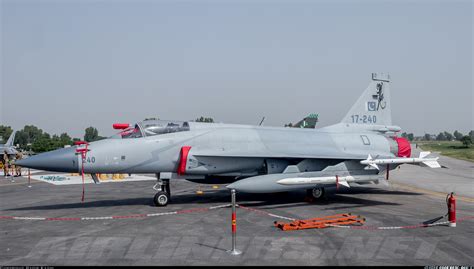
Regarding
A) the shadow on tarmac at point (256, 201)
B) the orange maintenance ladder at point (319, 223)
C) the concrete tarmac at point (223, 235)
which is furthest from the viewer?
the shadow on tarmac at point (256, 201)

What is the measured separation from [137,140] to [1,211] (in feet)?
15.6

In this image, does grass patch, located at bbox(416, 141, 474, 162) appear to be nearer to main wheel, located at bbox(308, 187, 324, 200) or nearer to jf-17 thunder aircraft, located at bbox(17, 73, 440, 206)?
jf-17 thunder aircraft, located at bbox(17, 73, 440, 206)

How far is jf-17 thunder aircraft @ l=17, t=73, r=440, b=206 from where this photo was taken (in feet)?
37.7

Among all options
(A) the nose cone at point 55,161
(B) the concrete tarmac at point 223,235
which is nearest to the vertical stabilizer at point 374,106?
(B) the concrete tarmac at point 223,235

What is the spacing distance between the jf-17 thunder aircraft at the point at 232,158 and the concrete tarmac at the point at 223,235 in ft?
2.79

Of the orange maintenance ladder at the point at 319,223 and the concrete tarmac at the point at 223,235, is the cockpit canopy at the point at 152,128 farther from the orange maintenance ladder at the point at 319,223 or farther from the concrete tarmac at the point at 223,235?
the orange maintenance ladder at the point at 319,223

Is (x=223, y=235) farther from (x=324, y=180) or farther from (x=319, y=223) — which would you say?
(x=324, y=180)

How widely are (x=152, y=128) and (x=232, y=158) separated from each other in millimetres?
2785

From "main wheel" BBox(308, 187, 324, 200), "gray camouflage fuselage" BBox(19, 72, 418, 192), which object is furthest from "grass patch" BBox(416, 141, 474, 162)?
"main wheel" BBox(308, 187, 324, 200)

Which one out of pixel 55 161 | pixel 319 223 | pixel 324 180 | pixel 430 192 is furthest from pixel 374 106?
pixel 55 161

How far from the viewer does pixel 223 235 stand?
8273 mm

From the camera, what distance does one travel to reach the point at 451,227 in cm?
893

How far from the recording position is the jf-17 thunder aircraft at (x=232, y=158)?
1148 centimetres

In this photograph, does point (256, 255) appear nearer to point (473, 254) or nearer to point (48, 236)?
point (473, 254)
